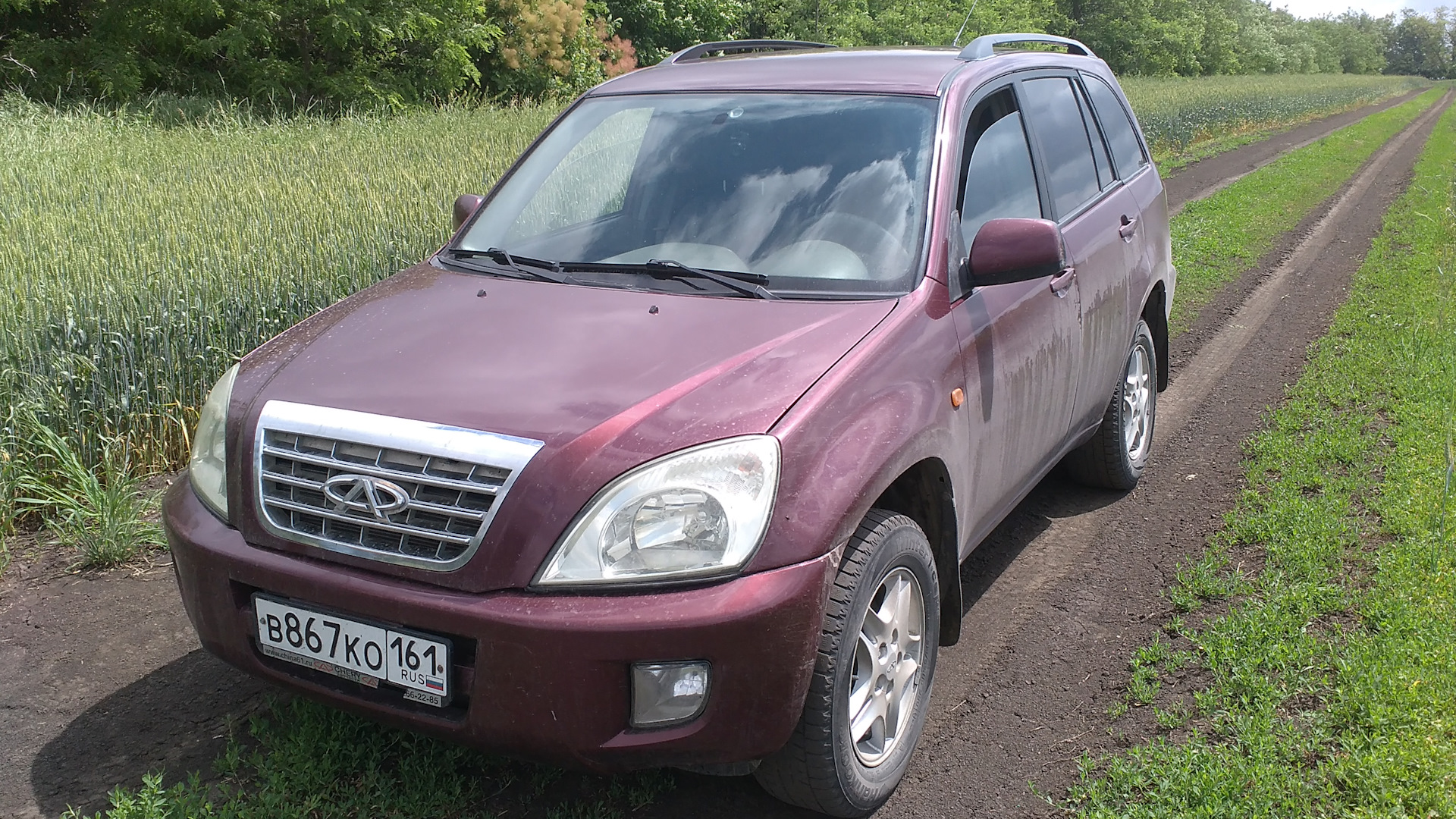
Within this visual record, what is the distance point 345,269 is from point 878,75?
388 centimetres

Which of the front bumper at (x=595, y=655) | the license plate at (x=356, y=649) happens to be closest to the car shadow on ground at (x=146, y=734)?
the license plate at (x=356, y=649)

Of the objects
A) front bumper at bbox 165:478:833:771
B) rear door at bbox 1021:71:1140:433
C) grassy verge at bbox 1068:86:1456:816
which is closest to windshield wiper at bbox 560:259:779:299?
front bumper at bbox 165:478:833:771

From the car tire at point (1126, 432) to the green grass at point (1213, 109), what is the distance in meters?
16.7

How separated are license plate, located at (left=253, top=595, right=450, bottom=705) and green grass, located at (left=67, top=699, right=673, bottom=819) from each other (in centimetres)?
51

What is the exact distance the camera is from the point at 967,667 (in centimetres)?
368

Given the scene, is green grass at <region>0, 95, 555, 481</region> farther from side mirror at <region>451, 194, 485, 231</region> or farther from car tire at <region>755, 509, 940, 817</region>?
car tire at <region>755, 509, 940, 817</region>

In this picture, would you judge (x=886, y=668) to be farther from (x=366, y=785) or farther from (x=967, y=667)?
(x=366, y=785)

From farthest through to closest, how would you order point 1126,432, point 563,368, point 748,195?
point 1126,432
point 748,195
point 563,368

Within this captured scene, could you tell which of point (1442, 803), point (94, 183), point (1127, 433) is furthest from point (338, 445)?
point (94, 183)

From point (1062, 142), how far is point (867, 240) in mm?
1602

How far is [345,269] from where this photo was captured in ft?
21.4

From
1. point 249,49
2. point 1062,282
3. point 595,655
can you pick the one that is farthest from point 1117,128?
point 249,49

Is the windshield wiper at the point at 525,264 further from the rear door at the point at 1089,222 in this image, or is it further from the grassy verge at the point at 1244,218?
the grassy verge at the point at 1244,218

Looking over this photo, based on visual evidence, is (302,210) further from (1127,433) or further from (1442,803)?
(1442,803)
